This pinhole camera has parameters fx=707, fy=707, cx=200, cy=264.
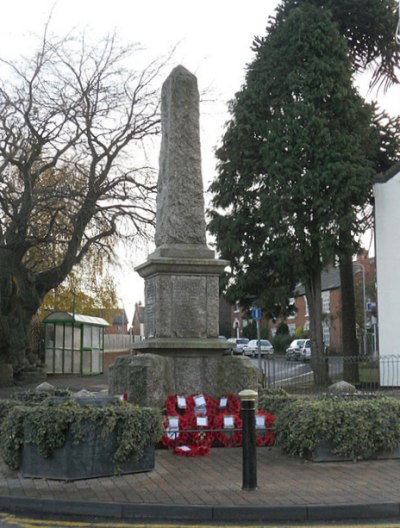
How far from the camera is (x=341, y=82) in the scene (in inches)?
1000

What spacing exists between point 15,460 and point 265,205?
1736 centimetres

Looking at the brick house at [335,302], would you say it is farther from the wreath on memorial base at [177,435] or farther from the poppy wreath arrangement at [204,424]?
the wreath on memorial base at [177,435]

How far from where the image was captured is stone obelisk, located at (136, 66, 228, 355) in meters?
10.6

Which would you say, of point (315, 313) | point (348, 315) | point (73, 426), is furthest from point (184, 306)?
point (348, 315)

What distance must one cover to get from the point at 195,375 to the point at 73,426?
9.91 ft

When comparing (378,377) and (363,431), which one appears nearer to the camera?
(363,431)

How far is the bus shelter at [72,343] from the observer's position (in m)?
33.2

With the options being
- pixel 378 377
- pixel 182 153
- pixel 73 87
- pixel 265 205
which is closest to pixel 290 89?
pixel 265 205

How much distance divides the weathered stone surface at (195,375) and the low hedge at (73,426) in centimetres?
153

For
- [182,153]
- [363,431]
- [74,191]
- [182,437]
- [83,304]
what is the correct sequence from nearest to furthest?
1. [363,431]
2. [182,437]
3. [182,153]
4. [74,191]
5. [83,304]

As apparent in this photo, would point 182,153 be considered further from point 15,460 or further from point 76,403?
point 15,460

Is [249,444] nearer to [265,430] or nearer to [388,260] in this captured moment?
[265,430]

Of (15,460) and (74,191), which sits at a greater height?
(74,191)

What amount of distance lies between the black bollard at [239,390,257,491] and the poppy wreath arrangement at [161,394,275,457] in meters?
1.92
